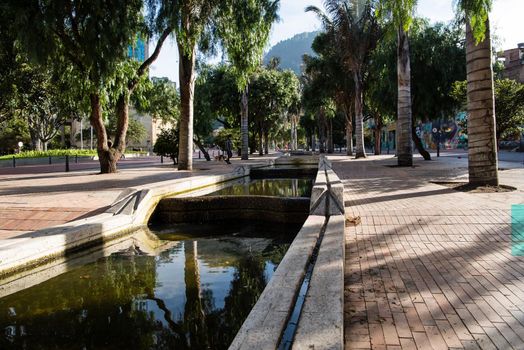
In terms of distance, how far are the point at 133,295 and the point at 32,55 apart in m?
12.1

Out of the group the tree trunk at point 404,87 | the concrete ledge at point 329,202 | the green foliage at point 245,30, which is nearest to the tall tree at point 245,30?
the green foliage at point 245,30

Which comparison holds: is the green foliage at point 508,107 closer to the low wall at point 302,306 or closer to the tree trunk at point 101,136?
the low wall at point 302,306

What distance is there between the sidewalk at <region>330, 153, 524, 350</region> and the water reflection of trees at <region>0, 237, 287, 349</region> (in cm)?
127

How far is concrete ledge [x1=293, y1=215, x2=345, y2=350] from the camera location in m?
2.64

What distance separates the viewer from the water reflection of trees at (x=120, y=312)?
3752 millimetres

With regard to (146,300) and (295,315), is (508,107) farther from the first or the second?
(146,300)

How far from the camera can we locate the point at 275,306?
127 inches

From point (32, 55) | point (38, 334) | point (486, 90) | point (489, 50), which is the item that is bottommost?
point (38, 334)

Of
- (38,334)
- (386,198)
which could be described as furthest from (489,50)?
(38,334)

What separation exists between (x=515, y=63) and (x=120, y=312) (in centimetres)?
5218

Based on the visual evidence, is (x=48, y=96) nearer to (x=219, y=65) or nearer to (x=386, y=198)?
(x=219, y=65)

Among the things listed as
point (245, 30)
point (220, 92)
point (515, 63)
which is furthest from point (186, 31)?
point (515, 63)

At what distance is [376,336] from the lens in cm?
294

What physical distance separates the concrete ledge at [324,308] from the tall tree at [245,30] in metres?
14.5
